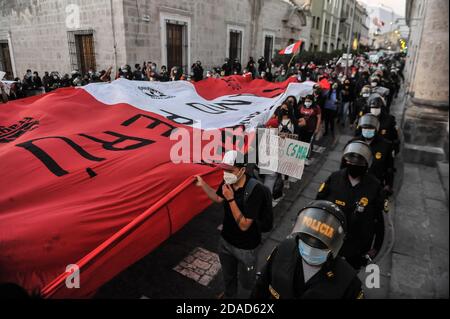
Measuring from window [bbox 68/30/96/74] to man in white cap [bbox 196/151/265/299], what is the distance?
14252mm

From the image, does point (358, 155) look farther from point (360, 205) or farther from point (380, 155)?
point (380, 155)

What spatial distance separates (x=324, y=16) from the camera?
39562 mm

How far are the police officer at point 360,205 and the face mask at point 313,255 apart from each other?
46.0 inches

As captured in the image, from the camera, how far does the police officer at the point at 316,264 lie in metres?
1.78

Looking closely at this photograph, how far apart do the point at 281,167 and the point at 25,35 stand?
2036 centimetres

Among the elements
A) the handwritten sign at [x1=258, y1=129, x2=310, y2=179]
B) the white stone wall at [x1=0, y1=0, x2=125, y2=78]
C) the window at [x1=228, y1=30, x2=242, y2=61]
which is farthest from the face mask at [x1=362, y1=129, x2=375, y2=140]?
the window at [x1=228, y1=30, x2=242, y2=61]

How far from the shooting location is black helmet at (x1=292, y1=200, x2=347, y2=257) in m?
1.85

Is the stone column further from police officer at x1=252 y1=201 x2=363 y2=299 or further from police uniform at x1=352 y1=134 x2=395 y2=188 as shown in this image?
police officer at x1=252 y1=201 x2=363 y2=299

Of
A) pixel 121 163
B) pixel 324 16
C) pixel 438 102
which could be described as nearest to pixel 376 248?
pixel 121 163

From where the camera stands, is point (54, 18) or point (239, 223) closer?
point (239, 223)

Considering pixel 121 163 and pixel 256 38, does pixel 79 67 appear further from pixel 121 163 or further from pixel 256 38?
pixel 121 163

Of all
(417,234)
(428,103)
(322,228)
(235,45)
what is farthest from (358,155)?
(235,45)

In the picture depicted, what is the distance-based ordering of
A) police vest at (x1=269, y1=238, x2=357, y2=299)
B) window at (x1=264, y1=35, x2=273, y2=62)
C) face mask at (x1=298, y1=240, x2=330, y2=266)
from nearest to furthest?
police vest at (x1=269, y1=238, x2=357, y2=299)
face mask at (x1=298, y1=240, x2=330, y2=266)
window at (x1=264, y1=35, x2=273, y2=62)
